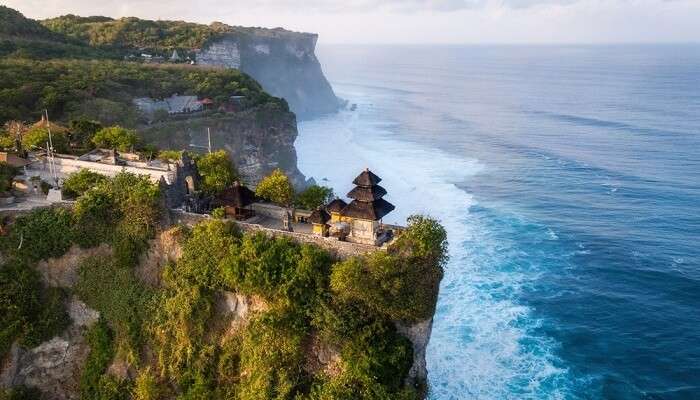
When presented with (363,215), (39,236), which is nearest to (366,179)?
(363,215)

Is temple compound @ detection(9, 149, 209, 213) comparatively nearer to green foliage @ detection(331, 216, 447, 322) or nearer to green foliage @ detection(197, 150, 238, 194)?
green foliage @ detection(197, 150, 238, 194)

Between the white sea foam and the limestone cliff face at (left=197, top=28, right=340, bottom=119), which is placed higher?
the limestone cliff face at (left=197, top=28, right=340, bottom=119)

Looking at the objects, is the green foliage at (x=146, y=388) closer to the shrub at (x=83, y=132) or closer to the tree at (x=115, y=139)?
the tree at (x=115, y=139)

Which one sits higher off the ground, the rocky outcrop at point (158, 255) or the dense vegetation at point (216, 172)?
the dense vegetation at point (216, 172)

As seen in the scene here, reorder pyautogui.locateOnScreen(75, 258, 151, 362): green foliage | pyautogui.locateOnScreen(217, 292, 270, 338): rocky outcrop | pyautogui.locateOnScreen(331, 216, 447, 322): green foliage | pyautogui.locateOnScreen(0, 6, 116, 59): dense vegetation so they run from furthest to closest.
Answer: pyautogui.locateOnScreen(0, 6, 116, 59): dense vegetation < pyautogui.locateOnScreen(75, 258, 151, 362): green foliage < pyautogui.locateOnScreen(217, 292, 270, 338): rocky outcrop < pyautogui.locateOnScreen(331, 216, 447, 322): green foliage

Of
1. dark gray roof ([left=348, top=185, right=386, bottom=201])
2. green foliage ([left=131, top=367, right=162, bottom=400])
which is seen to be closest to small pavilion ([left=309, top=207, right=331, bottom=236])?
dark gray roof ([left=348, top=185, right=386, bottom=201])

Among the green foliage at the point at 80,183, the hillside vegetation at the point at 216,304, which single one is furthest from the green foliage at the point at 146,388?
the green foliage at the point at 80,183

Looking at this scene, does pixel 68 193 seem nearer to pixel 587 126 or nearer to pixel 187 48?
pixel 187 48
